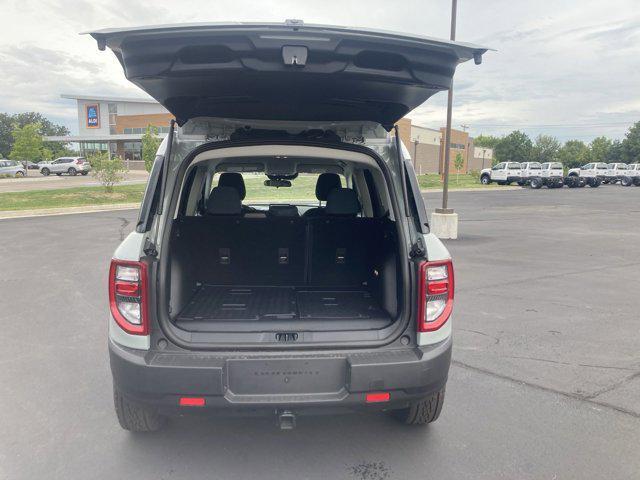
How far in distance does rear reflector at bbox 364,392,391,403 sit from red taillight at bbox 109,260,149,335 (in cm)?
115

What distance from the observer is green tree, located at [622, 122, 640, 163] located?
7525cm

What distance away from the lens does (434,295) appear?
276cm

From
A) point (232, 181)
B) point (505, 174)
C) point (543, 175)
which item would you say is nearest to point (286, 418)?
point (232, 181)

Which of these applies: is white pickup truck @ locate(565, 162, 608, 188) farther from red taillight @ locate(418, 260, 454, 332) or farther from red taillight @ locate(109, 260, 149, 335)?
red taillight @ locate(109, 260, 149, 335)

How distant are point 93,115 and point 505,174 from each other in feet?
184

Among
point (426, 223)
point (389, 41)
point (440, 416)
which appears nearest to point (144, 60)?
point (389, 41)

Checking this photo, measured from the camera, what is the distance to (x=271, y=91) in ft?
8.97

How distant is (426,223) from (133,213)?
1611 centimetres

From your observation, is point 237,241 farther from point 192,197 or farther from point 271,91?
point 271,91

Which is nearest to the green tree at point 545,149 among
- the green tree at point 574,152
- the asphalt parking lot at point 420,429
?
the green tree at point 574,152

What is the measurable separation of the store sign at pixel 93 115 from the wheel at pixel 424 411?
248ft

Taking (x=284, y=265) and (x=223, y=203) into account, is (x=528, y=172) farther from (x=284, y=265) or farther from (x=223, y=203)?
(x=223, y=203)

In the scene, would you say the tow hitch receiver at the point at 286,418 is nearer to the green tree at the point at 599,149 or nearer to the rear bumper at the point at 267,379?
the rear bumper at the point at 267,379

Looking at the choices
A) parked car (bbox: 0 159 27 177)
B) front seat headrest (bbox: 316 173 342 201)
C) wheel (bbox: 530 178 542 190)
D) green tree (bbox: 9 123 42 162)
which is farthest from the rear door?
green tree (bbox: 9 123 42 162)
